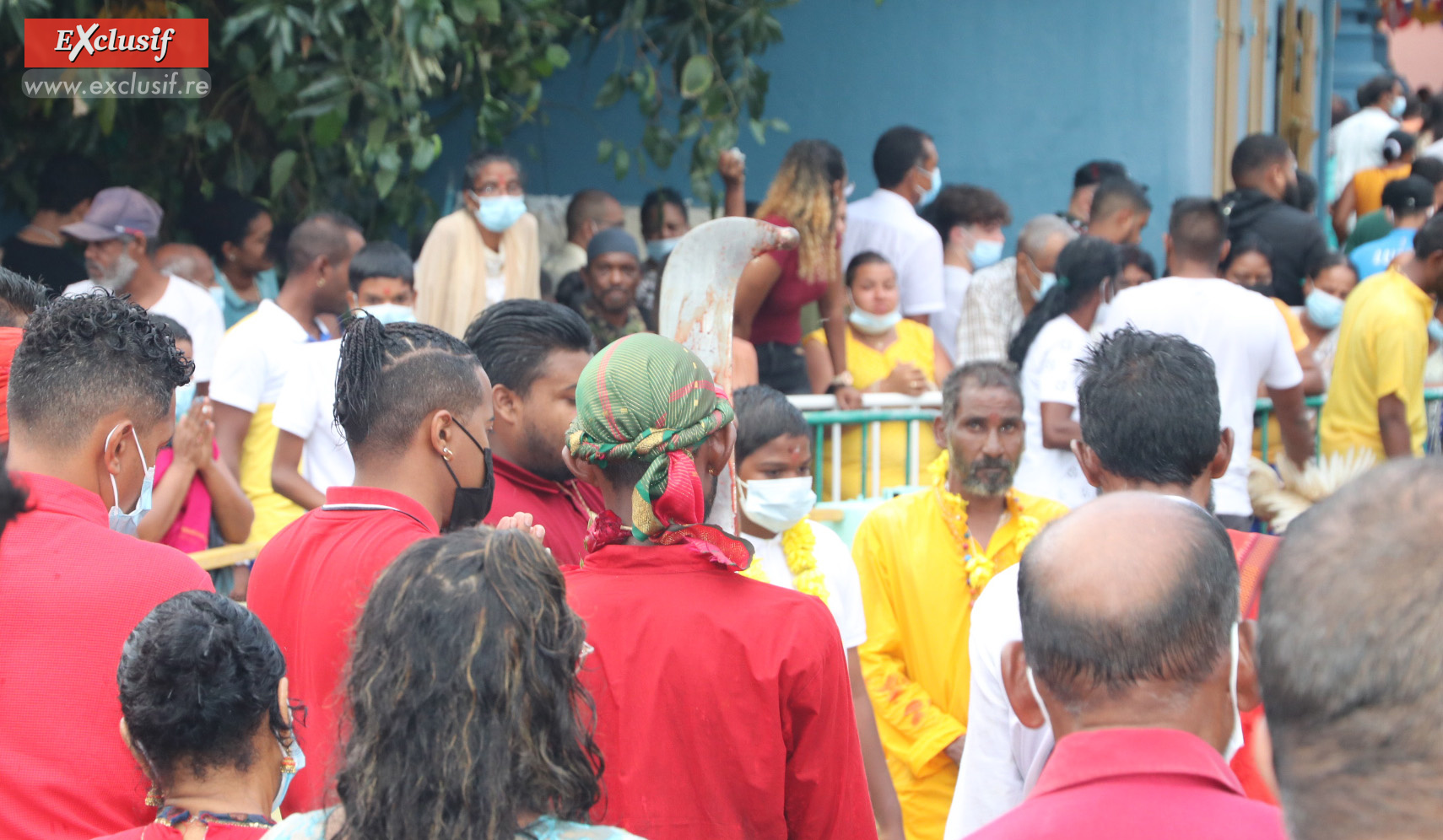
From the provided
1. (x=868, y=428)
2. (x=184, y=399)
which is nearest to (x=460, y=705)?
(x=184, y=399)

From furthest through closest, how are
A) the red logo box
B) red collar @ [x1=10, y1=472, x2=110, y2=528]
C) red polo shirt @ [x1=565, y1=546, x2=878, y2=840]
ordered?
the red logo box < red collar @ [x1=10, y1=472, x2=110, y2=528] < red polo shirt @ [x1=565, y1=546, x2=878, y2=840]

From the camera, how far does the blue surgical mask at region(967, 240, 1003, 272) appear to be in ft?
24.1

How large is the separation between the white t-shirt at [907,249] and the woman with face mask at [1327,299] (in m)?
2.05

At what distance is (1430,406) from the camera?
272 inches

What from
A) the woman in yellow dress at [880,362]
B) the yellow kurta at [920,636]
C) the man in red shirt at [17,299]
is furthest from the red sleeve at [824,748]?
the woman in yellow dress at [880,362]

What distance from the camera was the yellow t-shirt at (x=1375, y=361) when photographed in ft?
19.1

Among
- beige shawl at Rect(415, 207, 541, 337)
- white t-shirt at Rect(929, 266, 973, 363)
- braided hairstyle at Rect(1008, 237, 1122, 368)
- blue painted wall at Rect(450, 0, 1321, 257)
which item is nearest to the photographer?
braided hairstyle at Rect(1008, 237, 1122, 368)

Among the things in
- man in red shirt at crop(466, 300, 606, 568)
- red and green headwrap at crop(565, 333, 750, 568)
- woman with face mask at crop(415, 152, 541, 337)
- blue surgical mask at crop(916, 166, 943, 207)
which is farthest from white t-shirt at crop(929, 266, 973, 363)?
red and green headwrap at crop(565, 333, 750, 568)

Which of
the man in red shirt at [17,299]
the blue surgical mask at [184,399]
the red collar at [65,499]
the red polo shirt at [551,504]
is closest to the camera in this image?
the red collar at [65,499]

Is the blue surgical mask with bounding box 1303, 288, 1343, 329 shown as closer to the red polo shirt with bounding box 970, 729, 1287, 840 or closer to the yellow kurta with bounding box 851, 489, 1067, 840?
the yellow kurta with bounding box 851, 489, 1067, 840

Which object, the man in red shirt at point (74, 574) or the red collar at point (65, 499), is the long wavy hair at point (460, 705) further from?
the red collar at point (65, 499)

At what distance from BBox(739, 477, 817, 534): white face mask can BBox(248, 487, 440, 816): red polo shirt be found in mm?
1207

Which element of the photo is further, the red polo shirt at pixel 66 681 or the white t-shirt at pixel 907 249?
the white t-shirt at pixel 907 249

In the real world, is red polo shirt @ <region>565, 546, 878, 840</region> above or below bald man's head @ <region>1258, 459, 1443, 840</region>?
below
